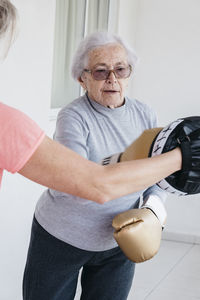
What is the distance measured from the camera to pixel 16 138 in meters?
1.13

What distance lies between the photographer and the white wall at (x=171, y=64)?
5.12 meters

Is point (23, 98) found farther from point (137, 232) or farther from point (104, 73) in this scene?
point (137, 232)

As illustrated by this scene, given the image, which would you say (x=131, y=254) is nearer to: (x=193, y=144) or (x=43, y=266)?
(x=43, y=266)

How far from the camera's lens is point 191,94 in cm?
517

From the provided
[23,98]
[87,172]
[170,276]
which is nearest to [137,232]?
[87,172]

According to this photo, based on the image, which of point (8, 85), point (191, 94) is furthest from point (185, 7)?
point (8, 85)

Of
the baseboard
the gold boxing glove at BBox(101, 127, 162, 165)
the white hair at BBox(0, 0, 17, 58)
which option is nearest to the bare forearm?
the gold boxing glove at BBox(101, 127, 162, 165)

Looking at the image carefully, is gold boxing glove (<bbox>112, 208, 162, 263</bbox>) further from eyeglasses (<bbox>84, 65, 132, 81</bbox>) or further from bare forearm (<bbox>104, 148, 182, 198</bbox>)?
bare forearm (<bbox>104, 148, 182, 198</bbox>)

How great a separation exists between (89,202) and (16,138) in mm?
864

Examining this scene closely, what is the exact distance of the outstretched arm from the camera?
1199 millimetres

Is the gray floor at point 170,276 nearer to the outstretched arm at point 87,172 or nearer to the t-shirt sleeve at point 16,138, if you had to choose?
the outstretched arm at point 87,172

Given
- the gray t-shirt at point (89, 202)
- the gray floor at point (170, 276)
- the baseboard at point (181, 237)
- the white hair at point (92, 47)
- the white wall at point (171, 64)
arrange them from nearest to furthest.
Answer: the gray t-shirt at point (89, 202)
the white hair at point (92, 47)
the gray floor at point (170, 276)
the white wall at point (171, 64)
the baseboard at point (181, 237)

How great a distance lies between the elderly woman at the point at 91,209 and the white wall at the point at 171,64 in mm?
2880

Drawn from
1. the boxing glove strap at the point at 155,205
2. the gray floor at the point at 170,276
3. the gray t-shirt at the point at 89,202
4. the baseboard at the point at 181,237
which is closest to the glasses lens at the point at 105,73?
the gray t-shirt at the point at 89,202
